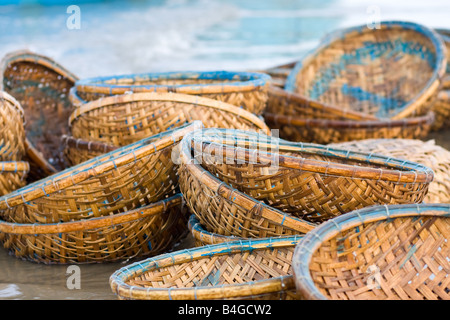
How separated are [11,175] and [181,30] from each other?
10100mm

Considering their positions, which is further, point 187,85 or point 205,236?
point 187,85

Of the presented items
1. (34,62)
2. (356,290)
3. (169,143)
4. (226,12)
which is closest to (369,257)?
(356,290)

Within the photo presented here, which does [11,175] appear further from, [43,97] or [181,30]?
[181,30]

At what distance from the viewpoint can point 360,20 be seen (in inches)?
519

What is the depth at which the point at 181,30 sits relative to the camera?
11.9 metres

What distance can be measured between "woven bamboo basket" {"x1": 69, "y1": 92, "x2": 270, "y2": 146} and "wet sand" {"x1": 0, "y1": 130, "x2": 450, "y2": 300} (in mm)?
520

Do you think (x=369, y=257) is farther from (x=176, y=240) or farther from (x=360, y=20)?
(x=360, y=20)

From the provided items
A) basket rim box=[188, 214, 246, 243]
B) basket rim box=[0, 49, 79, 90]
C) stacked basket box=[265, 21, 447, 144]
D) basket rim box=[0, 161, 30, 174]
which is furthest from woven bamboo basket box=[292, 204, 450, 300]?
basket rim box=[0, 49, 79, 90]

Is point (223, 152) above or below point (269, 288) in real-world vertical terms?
above

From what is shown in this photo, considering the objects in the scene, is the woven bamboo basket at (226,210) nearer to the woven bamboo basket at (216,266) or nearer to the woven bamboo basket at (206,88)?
the woven bamboo basket at (216,266)

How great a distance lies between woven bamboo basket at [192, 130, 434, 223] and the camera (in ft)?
4.95

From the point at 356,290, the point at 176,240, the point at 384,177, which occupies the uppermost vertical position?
the point at 384,177

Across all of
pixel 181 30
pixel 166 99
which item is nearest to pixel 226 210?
pixel 166 99
